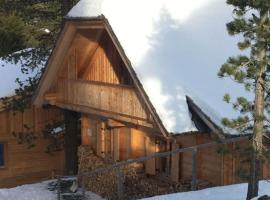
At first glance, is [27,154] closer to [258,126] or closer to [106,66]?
[106,66]

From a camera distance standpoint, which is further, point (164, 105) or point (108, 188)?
point (108, 188)

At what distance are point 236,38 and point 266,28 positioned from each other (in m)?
5.98

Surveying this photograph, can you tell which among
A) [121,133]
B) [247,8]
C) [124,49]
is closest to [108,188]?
[121,133]

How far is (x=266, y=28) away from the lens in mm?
8617

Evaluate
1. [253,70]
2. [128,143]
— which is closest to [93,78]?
[128,143]

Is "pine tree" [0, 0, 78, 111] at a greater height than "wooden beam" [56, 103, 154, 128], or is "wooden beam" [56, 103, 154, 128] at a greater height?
"pine tree" [0, 0, 78, 111]

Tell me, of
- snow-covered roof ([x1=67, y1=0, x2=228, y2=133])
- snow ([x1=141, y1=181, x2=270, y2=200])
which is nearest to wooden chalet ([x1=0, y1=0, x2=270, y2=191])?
snow-covered roof ([x1=67, y1=0, x2=228, y2=133])

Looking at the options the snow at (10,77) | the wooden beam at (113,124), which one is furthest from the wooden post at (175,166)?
the snow at (10,77)

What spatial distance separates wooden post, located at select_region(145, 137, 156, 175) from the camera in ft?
48.9

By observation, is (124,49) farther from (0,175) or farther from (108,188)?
(0,175)

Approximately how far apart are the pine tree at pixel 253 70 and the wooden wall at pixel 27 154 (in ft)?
44.0

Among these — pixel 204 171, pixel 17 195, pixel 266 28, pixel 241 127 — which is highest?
pixel 266 28

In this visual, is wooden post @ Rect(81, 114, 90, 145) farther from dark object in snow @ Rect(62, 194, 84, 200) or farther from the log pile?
dark object in snow @ Rect(62, 194, 84, 200)

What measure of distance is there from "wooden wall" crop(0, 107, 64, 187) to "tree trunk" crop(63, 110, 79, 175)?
86.2 inches
